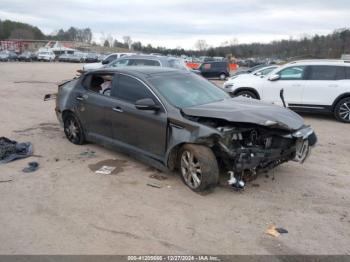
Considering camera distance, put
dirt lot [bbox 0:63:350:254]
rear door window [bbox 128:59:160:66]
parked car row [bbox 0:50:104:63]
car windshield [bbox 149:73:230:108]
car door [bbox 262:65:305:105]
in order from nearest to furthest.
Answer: dirt lot [bbox 0:63:350:254] → car windshield [bbox 149:73:230:108] → car door [bbox 262:65:305:105] → rear door window [bbox 128:59:160:66] → parked car row [bbox 0:50:104:63]

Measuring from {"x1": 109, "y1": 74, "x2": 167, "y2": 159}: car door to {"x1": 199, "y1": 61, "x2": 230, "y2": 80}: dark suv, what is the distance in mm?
25519

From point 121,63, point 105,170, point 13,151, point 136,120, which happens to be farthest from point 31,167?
point 121,63

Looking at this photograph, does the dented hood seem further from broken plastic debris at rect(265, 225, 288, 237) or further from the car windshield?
broken plastic debris at rect(265, 225, 288, 237)

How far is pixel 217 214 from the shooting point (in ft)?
15.3

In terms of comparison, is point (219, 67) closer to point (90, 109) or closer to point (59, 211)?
point (90, 109)

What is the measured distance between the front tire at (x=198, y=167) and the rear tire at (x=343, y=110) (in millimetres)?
7068

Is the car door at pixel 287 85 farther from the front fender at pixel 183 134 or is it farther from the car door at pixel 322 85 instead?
the front fender at pixel 183 134

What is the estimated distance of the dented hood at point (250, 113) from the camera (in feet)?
16.8

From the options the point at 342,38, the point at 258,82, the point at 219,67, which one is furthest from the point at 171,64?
the point at 342,38

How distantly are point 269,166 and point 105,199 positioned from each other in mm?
2276

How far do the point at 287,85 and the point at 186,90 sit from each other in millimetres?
6168

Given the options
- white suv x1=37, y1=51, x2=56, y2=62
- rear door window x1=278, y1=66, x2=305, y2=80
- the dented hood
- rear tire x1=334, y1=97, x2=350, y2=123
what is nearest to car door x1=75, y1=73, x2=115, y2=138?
the dented hood

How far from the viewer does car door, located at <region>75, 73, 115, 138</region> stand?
260 inches

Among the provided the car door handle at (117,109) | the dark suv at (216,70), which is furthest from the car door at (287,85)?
the dark suv at (216,70)
